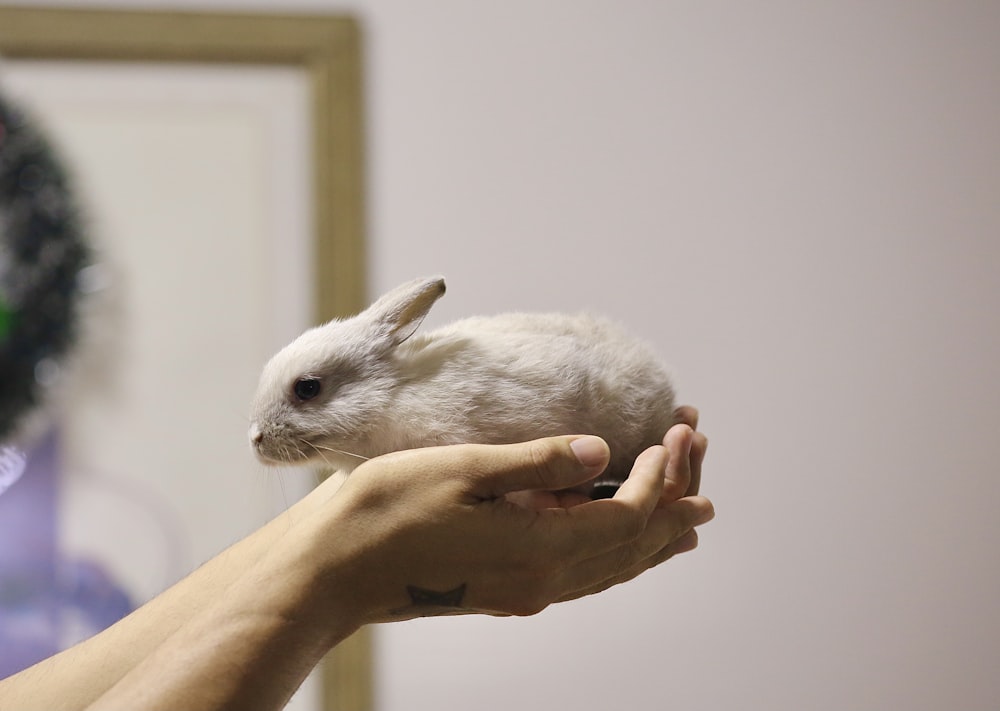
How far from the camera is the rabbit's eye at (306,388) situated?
89 cm

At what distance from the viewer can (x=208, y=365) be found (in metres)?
1.67

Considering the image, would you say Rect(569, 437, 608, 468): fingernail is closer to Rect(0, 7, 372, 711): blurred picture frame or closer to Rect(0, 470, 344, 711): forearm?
Rect(0, 470, 344, 711): forearm

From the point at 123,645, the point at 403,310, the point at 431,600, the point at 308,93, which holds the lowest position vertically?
the point at 123,645

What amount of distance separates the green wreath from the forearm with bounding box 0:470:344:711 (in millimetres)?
782

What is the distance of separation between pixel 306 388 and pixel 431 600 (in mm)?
232

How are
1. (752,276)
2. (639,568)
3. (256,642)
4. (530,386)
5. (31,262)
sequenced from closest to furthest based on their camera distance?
(256,642) → (530,386) → (639,568) → (31,262) → (752,276)

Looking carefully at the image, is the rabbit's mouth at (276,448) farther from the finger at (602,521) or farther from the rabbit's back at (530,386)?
the finger at (602,521)

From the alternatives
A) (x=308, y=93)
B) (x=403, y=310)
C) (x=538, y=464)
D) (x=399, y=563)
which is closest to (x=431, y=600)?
(x=399, y=563)

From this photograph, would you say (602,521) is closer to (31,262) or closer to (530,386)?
(530,386)

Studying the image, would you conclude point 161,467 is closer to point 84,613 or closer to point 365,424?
point 84,613

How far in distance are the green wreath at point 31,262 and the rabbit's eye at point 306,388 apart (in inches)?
36.3

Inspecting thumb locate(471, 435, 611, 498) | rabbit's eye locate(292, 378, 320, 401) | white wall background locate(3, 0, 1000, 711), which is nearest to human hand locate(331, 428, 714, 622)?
thumb locate(471, 435, 611, 498)

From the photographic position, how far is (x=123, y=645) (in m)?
0.93

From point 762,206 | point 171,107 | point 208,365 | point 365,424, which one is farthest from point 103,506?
point 762,206
